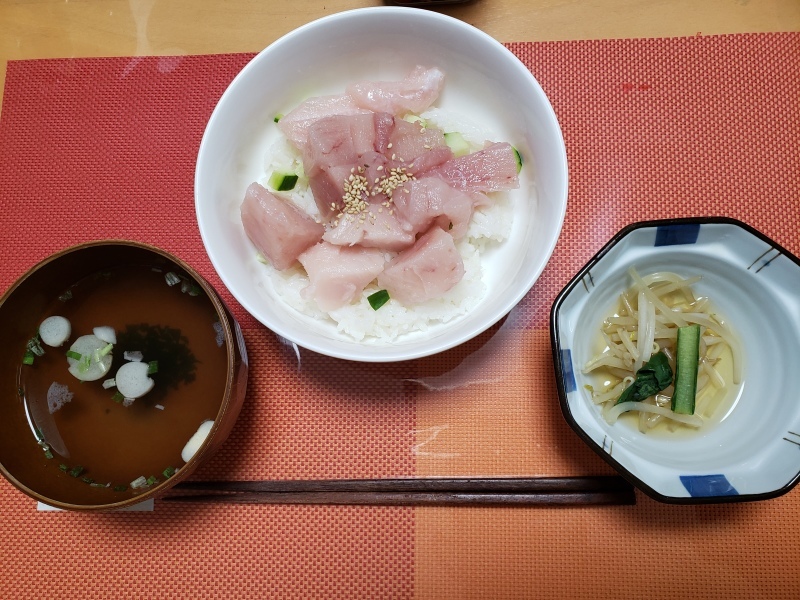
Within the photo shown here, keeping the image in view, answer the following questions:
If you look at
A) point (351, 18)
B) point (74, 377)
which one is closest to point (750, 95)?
point (351, 18)

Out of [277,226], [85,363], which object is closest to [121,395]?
[85,363]

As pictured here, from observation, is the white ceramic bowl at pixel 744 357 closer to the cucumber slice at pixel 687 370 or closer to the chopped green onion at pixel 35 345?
the cucumber slice at pixel 687 370

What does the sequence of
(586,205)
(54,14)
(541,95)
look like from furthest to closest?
(54,14) < (586,205) < (541,95)

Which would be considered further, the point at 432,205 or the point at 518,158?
the point at 518,158

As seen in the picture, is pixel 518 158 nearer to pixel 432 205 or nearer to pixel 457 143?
pixel 457 143

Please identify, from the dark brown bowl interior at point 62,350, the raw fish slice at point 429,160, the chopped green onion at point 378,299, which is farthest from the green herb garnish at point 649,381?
the dark brown bowl interior at point 62,350

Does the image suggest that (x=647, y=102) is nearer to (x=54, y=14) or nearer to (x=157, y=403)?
(x=157, y=403)

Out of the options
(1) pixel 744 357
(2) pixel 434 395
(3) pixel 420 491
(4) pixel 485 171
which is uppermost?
(4) pixel 485 171
